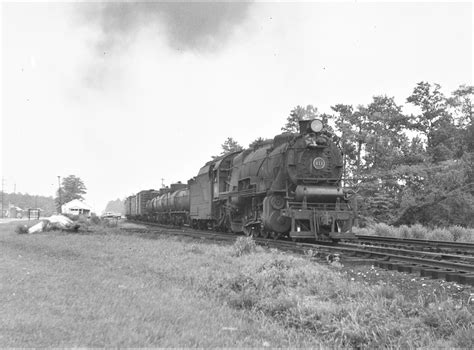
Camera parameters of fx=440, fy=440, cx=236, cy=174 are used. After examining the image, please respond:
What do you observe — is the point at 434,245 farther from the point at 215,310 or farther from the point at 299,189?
the point at 215,310

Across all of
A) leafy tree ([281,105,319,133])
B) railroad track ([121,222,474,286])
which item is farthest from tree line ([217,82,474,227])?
railroad track ([121,222,474,286])

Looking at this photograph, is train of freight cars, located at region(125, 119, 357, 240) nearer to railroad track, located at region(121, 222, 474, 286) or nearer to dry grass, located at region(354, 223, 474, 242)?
railroad track, located at region(121, 222, 474, 286)

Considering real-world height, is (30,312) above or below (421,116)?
below

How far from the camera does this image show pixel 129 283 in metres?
7.70

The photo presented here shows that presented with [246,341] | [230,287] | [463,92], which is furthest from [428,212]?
[246,341]

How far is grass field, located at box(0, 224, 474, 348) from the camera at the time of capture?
4822mm

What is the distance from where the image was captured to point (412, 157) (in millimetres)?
34219

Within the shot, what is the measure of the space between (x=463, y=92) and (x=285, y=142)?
29.5 m

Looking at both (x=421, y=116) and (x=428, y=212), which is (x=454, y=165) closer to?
(x=428, y=212)

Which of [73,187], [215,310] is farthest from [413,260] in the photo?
[73,187]

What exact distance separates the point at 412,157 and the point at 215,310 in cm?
3144

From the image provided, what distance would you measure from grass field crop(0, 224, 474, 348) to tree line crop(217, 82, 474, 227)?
917 inches

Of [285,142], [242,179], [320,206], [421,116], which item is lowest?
[320,206]

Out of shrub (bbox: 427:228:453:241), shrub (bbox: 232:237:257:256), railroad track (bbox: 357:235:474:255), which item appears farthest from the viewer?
shrub (bbox: 427:228:453:241)
